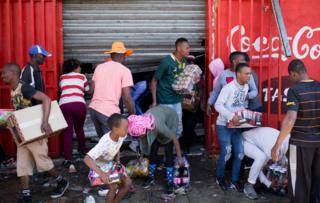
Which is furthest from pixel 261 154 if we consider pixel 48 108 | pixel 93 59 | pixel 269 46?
pixel 93 59

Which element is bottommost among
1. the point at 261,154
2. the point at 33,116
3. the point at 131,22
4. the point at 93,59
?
the point at 261,154

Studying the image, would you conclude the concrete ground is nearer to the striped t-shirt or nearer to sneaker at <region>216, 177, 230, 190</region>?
sneaker at <region>216, 177, 230, 190</region>

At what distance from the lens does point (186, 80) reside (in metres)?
7.19

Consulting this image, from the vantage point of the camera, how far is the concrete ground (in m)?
6.16

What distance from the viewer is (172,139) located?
6.12 metres

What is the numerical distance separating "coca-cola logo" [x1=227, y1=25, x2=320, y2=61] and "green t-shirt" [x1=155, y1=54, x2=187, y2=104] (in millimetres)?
990

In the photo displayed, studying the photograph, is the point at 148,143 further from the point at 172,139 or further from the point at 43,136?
the point at 43,136

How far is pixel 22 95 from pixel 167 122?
1723 mm

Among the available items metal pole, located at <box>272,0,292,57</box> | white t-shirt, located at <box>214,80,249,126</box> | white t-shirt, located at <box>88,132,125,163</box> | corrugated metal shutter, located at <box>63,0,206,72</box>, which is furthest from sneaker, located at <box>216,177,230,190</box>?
corrugated metal shutter, located at <box>63,0,206,72</box>

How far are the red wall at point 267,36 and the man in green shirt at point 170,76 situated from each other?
73 cm

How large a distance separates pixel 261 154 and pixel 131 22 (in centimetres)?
295

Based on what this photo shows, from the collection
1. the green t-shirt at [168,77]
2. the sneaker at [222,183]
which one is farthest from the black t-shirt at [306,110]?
the green t-shirt at [168,77]

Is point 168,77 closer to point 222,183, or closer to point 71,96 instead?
point 71,96

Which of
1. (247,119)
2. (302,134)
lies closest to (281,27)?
(247,119)
